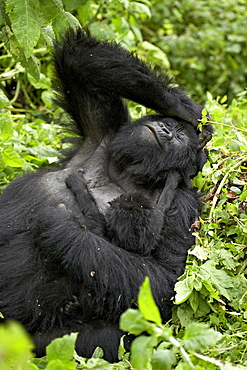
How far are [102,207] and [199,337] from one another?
71.6 inches

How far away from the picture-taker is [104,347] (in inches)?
118

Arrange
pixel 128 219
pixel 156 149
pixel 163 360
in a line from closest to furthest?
pixel 163 360, pixel 128 219, pixel 156 149

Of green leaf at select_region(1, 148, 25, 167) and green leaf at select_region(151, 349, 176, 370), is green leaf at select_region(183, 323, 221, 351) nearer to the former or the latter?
green leaf at select_region(151, 349, 176, 370)

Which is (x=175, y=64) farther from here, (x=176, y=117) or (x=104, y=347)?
(x=104, y=347)

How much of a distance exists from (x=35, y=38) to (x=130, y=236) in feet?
4.50

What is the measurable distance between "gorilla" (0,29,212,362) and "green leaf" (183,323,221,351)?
1.33 m

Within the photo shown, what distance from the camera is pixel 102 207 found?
3.44 meters

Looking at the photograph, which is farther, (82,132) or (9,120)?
(82,132)

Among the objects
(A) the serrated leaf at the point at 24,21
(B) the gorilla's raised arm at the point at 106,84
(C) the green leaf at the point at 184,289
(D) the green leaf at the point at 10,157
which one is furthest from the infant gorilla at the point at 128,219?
(A) the serrated leaf at the point at 24,21

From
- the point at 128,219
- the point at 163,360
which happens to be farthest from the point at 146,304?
the point at 128,219

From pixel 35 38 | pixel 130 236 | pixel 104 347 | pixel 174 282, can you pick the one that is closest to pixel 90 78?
pixel 35 38

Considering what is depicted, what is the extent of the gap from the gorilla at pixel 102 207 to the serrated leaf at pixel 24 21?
0.62 metres

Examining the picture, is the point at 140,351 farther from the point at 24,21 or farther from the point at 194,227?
the point at 24,21

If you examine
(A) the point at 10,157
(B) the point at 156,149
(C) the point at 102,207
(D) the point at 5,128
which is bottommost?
(C) the point at 102,207
